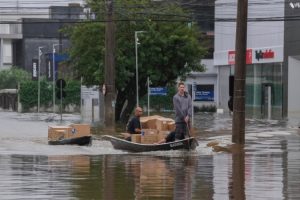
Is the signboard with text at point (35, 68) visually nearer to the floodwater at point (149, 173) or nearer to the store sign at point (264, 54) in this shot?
the store sign at point (264, 54)

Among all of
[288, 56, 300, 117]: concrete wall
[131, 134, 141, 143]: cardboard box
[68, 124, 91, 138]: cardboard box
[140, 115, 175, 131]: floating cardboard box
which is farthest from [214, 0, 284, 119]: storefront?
[131, 134, 141, 143]: cardboard box

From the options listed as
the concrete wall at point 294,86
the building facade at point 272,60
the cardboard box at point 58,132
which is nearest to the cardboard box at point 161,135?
the cardboard box at point 58,132

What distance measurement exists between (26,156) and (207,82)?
63.0m

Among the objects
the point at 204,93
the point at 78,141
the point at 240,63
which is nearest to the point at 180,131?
the point at 240,63

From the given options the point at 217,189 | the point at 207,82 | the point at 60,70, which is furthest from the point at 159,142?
the point at 60,70

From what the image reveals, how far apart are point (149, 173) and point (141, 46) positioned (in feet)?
99.3

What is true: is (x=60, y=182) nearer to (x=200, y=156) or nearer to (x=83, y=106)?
(x=200, y=156)

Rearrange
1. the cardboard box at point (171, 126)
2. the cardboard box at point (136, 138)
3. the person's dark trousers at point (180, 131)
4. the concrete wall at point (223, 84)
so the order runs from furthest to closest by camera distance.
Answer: the concrete wall at point (223, 84)
the cardboard box at point (171, 126)
the cardboard box at point (136, 138)
the person's dark trousers at point (180, 131)

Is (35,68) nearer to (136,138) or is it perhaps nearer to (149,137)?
(136,138)

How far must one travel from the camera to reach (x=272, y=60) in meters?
61.4

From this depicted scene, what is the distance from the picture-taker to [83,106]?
65.9 metres

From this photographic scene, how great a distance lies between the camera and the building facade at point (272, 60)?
58.3 meters

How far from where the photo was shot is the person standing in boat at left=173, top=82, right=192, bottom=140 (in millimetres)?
23109

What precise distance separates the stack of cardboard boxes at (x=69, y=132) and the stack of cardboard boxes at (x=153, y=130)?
2444 mm
